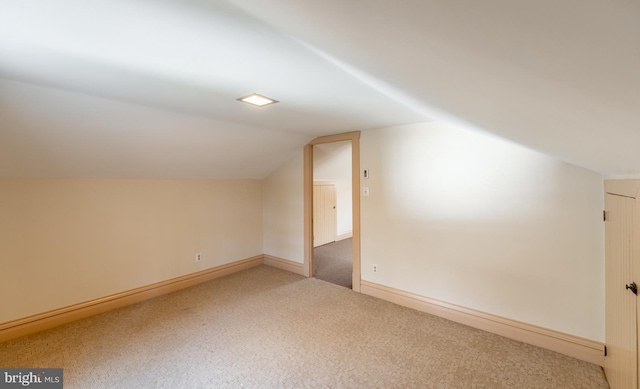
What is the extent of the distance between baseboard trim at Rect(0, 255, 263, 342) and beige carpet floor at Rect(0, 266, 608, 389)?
85 millimetres

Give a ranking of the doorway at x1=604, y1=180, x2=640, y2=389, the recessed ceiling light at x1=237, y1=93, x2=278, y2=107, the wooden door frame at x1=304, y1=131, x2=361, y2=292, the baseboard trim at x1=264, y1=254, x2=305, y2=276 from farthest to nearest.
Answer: the baseboard trim at x1=264, y1=254, x2=305, y2=276, the wooden door frame at x1=304, y1=131, x2=361, y2=292, the recessed ceiling light at x1=237, y1=93, x2=278, y2=107, the doorway at x1=604, y1=180, x2=640, y2=389

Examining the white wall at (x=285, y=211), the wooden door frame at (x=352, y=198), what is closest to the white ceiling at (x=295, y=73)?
the wooden door frame at (x=352, y=198)

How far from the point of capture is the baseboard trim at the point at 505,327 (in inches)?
80.2

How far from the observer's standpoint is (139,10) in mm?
986

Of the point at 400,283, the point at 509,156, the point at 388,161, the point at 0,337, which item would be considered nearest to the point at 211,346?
the point at 0,337

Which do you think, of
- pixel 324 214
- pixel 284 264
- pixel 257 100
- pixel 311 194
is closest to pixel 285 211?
pixel 311 194

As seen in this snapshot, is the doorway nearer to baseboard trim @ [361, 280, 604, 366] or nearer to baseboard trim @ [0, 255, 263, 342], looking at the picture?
baseboard trim @ [361, 280, 604, 366]

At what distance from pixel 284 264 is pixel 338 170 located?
2.18 meters

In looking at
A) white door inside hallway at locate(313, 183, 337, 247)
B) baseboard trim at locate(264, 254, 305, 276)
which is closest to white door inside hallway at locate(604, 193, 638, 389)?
baseboard trim at locate(264, 254, 305, 276)

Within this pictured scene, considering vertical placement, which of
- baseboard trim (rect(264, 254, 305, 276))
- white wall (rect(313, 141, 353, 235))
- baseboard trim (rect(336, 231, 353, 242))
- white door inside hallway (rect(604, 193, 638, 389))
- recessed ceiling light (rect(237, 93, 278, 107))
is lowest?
baseboard trim (rect(264, 254, 305, 276))

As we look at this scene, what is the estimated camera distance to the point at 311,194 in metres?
3.87

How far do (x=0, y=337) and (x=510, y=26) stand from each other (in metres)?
3.66

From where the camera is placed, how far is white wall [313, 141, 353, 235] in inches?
167
